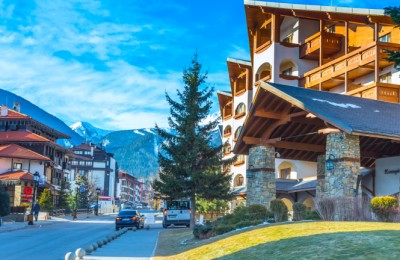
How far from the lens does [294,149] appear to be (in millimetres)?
28234

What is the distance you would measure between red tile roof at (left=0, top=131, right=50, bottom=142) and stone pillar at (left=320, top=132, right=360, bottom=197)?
171ft

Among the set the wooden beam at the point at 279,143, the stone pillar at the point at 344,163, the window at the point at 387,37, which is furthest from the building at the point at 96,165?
the stone pillar at the point at 344,163

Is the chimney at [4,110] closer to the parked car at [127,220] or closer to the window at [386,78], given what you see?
the parked car at [127,220]

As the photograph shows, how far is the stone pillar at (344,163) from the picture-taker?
2131cm

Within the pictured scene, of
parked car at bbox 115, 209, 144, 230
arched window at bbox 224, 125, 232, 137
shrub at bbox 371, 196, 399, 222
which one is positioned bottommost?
parked car at bbox 115, 209, 144, 230

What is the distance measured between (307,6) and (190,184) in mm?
18504

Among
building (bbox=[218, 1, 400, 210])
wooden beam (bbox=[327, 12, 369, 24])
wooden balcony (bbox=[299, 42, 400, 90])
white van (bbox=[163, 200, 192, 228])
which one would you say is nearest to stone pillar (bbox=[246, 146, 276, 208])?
building (bbox=[218, 1, 400, 210])

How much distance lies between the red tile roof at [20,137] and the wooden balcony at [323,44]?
38.1 meters

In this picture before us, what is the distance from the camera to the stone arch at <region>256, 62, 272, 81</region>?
4656 centimetres

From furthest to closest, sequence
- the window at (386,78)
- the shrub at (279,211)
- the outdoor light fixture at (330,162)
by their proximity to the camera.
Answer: the window at (386,78) → the outdoor light fixture at (330,162) → the shrub at (279,211)

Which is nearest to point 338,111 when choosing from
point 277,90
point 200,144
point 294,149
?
point 277,90

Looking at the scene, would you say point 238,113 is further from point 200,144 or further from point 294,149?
point 294,149

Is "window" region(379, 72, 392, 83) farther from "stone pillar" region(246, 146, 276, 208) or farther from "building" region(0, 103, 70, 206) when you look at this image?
"building" region(0, 103, 70, 206)

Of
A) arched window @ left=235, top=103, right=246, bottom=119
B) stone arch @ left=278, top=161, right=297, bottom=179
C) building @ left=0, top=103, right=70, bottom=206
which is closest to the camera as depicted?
stone arch @ left=278, top=161, right=297, bottom=179
